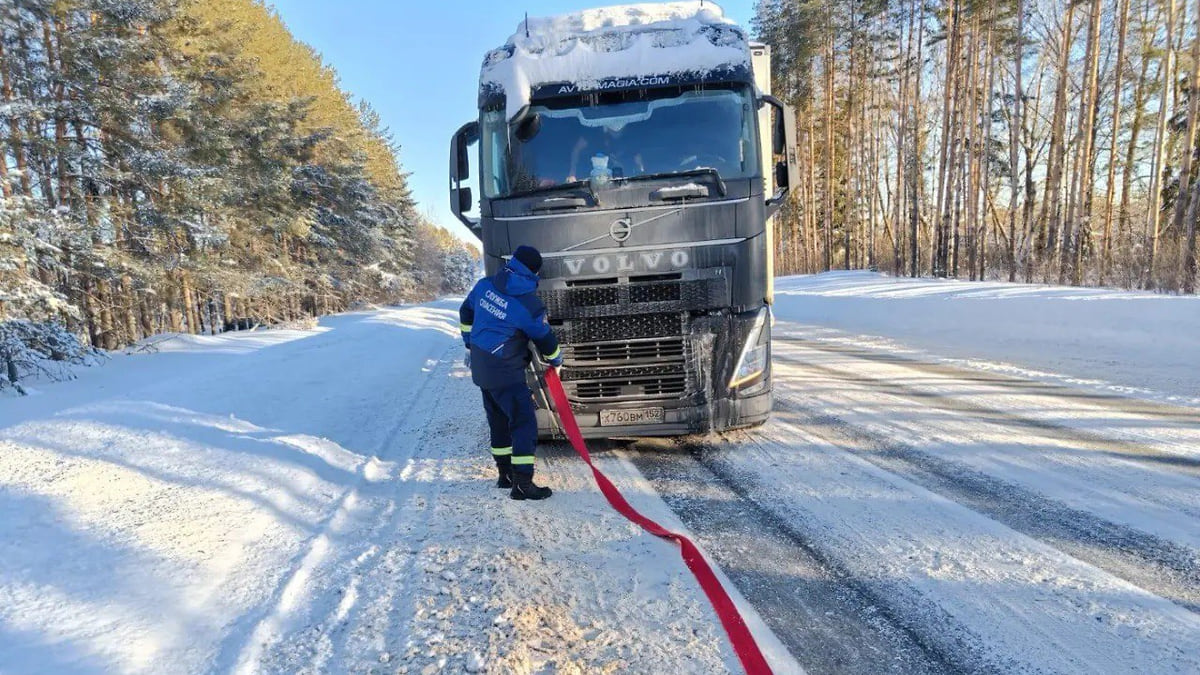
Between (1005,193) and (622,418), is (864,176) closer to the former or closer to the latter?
(1005,193)

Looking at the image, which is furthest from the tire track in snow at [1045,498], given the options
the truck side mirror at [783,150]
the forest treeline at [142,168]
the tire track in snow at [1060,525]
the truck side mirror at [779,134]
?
the forest treeline at [142,168]

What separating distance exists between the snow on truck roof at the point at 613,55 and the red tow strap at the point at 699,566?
2512mm

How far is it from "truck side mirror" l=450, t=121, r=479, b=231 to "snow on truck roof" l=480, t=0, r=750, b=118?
0.43 meters

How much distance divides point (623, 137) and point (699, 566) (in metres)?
3.46

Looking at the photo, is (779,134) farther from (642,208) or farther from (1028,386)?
(1028,386)

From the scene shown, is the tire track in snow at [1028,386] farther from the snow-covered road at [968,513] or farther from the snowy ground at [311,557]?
the snowy ground at [311,557]

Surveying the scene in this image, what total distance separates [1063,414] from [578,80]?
17.4 feet

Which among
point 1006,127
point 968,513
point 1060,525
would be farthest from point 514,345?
point 1006,127

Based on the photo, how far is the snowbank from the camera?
6873 mm

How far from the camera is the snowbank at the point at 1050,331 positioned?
6.87m

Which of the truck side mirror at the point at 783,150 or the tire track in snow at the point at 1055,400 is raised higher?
the truck side mirror at the point at 783,150

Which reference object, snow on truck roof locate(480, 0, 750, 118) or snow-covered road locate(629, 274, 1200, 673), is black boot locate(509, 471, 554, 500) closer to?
snow-covered road locate(629, 274, 1200, 673)

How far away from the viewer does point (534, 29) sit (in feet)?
18.0

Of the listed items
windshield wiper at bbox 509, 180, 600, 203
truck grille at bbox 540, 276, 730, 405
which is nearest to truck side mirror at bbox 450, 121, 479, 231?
windshield wiper at bbox 509, 180, 600, 203
